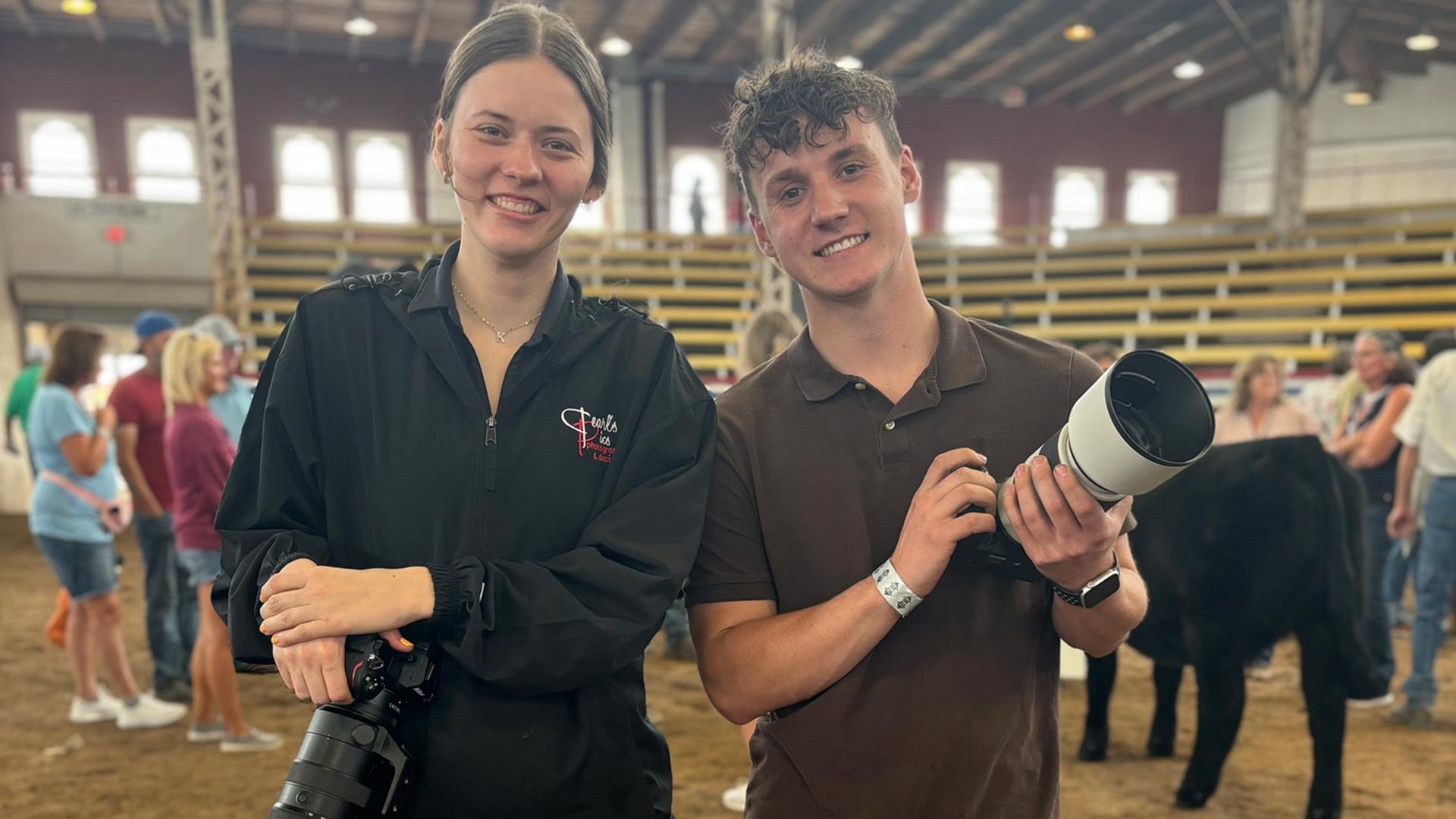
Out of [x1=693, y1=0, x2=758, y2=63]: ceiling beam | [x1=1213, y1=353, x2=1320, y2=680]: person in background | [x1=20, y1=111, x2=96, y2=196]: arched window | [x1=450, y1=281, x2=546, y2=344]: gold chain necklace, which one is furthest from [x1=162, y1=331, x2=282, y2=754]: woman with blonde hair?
[x1=20, y1=111, x2=96, y2=196]: arched window

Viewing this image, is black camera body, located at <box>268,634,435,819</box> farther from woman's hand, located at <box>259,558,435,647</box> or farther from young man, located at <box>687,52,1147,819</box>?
young man, located at <box>687,52,1147,819</box>

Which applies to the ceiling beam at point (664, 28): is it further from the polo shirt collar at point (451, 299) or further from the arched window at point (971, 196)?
the polo shirt collar at point (451, 299)

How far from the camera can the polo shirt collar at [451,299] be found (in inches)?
44.5

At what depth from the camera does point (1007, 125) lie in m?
16.9

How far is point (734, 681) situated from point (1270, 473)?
2303 millimetres

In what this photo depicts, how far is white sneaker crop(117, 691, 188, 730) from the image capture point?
382 centimetres

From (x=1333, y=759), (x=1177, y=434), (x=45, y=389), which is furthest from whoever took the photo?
(x=45, y=389)

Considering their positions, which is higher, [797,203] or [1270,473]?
[797,203]

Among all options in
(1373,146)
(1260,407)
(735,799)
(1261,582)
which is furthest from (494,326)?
(1373,146)

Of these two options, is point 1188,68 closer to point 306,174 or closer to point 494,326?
point 306,174

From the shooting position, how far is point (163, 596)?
4.09 meters

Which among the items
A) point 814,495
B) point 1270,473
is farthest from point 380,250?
point 814,495

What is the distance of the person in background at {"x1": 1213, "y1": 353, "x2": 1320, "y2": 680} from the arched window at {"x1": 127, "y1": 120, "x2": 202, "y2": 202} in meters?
13.1

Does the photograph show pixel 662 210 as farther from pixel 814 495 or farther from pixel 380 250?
pixel 814 495
